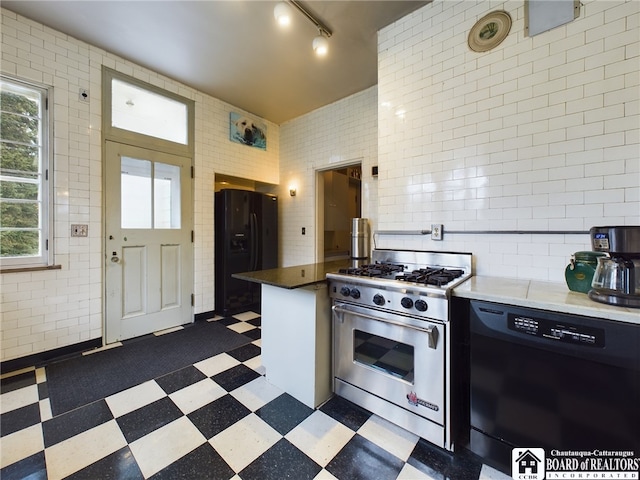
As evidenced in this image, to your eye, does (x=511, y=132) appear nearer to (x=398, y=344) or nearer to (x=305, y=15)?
(x=398, y=344)

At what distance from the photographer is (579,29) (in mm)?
1519

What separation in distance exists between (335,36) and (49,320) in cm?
372

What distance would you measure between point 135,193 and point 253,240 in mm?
1538

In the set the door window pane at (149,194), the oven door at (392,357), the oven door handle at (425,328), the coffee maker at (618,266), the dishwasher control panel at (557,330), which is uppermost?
the door window pane at (149,194)

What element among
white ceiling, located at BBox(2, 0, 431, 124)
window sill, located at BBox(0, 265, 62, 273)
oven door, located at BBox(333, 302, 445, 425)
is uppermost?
white ceiling, located at BBox(2, 0, 431, 124)

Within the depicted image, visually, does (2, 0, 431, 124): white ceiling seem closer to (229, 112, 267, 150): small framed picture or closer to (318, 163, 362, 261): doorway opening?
(229, 112, 267, 150): small framed picture

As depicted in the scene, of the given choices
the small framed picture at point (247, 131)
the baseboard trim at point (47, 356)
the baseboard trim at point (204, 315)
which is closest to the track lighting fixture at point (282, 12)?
the small framed picture at point (247, 131)

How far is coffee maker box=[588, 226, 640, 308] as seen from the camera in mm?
1054

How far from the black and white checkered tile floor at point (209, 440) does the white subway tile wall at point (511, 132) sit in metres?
1.33

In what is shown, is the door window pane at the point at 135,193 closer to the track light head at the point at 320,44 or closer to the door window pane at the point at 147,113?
the door window pane at the point at 147,113

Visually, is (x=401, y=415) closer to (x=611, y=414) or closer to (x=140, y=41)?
(x=611, y=414)

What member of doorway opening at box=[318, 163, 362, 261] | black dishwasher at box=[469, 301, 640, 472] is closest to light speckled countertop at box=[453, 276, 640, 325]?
black dishwasher at box=[469, 301, 640, 472]

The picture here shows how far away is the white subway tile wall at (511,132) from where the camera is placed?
1440 millimetres

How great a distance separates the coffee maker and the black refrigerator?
3.49 metres
